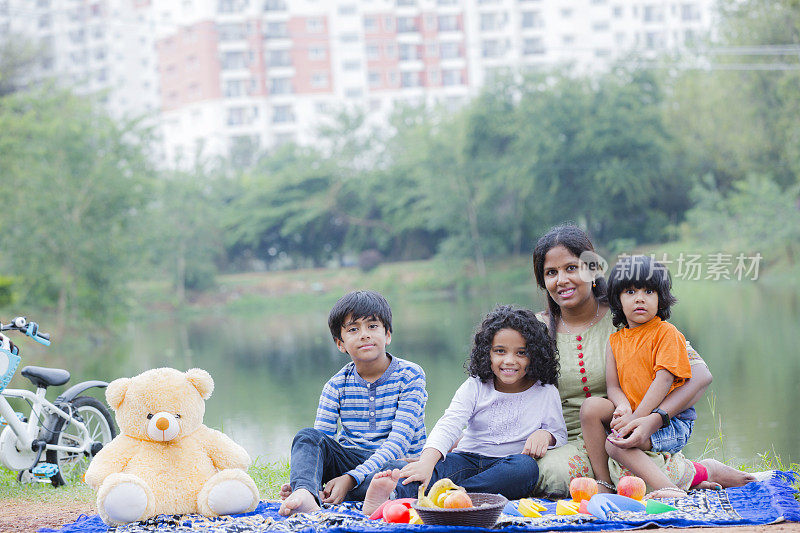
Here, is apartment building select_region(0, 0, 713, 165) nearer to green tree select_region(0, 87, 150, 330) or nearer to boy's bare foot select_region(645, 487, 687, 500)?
green tree select_region(0, 87, 150, 330)

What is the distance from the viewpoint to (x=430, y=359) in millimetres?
10414

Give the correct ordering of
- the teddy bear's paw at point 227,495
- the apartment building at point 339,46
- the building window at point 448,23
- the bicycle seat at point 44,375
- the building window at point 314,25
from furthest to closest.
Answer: the building window at point 448,23 < the building window at point 314,25 < the apartment building at point 339,46 < the bicycle seat at point 44,375 < the teddy bear's paw at point 227,495

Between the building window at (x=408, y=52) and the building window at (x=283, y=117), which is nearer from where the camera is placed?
the building window at (x=408, y=52)

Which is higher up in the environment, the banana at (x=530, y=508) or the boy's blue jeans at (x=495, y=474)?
the boy's blue jeans at (x=495, y=474)

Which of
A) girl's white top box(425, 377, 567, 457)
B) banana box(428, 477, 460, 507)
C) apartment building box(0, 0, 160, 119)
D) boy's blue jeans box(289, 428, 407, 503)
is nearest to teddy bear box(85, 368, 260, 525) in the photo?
boy's blue jeans box(289, 428, 407, 503)

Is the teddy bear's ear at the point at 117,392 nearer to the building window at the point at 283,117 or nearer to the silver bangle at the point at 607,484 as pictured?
the silver bangle at the point at 607,484

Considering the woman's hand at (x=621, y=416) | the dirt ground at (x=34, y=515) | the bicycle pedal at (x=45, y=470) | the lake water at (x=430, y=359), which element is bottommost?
the lake water at (x=430, y=359)

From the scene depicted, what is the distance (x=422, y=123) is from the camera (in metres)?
27.4

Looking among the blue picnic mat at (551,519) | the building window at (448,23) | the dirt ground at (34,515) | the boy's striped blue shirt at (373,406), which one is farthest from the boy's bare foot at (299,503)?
the building window at (448,23)

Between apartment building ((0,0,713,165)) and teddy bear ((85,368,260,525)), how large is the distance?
112 feet

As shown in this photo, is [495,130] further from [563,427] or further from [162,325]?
[563,427]

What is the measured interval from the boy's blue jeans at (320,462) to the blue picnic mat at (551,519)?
0.29ft

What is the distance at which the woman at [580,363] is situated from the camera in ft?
8.95

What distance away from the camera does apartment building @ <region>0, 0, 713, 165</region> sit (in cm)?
3691
